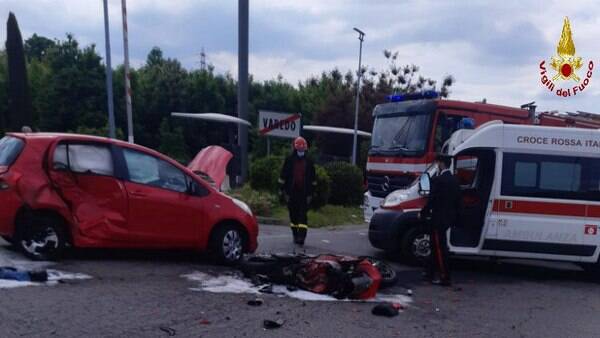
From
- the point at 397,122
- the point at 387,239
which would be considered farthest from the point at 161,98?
the point at 387,239

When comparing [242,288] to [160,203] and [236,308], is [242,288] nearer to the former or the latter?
[236,308]

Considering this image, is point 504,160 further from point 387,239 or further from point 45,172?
point 45,172

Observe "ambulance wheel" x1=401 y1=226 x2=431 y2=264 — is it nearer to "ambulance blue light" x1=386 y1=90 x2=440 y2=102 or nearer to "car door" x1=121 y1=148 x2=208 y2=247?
"car door" x1=121 y1=148 x2=208 y2=247

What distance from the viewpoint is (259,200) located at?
16.3 m

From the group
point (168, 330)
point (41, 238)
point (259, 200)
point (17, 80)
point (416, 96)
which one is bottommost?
point (259, 200)

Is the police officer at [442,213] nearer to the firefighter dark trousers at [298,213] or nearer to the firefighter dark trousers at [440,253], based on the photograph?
the firefighter dark trousers at [440,253]

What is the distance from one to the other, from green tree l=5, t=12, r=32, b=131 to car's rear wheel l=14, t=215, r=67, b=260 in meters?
31.5

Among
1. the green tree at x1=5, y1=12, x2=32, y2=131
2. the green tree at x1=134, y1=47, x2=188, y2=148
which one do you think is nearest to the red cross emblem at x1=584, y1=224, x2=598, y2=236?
the green tree at x1=5, y1=12, x2=32, y2=131

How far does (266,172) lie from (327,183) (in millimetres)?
1614

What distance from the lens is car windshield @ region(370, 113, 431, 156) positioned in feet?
44.7

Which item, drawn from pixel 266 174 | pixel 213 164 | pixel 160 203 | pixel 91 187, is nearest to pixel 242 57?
Result: pixel 266 174

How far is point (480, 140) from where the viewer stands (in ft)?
34.1

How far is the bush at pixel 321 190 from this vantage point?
56.3 ft

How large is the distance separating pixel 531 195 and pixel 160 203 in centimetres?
556
